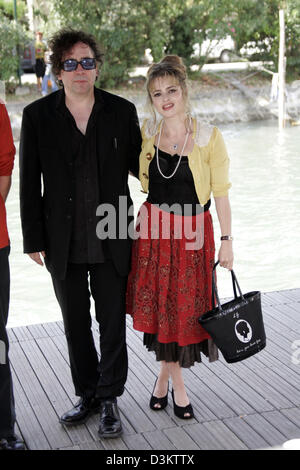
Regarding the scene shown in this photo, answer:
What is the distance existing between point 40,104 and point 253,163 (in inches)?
510

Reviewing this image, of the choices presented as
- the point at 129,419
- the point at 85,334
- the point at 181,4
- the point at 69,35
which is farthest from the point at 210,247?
the point at 181,4

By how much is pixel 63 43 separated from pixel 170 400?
1.71 m

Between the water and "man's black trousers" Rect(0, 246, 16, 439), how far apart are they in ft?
14.8

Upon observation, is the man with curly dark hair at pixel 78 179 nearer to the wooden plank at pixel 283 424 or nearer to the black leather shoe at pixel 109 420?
the black leather shoe at pixel 109 420

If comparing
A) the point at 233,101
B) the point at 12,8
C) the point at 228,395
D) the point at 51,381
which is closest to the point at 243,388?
the point at 228,395

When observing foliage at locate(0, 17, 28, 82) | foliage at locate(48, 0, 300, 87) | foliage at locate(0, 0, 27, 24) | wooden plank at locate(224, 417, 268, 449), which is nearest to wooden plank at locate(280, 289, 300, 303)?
wooden plank at locate(224, 417, 268, 449)

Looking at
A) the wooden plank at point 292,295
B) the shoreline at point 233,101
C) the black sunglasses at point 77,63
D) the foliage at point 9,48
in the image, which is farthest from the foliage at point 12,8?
the black sunglasses at point 77,63

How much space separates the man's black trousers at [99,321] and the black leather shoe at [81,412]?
1.6 inches

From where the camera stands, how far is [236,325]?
9.24 feet

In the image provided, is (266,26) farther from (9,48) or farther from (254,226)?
(254,226)

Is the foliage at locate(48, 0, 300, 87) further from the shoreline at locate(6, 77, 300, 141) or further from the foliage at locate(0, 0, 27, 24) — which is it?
the foliage at locate(0, 0, 27, 24)

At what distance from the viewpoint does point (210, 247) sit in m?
2.91

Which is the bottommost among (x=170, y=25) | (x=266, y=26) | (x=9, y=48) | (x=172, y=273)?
(x=172, y=273)

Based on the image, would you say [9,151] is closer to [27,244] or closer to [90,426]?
[27,244]
